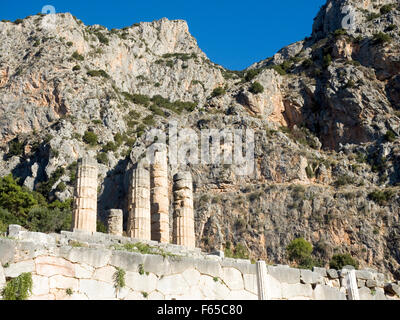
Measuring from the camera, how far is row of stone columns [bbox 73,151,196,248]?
78.8 ft

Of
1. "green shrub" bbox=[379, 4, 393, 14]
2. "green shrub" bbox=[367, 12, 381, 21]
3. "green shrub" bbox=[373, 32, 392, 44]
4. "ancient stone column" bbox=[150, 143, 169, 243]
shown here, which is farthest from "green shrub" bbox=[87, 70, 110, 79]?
"green shrub" bbox=[379, 4, 393, 14]

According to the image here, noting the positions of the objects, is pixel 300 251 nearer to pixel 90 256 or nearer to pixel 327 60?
pixel 90 256

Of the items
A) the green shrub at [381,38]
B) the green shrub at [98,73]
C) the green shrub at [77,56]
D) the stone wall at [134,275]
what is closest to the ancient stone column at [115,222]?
the stone wall at [134,275]

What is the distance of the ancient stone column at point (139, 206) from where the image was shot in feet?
84.1

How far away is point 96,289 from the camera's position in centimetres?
862

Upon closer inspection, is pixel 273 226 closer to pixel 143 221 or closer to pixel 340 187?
pixel 340 187

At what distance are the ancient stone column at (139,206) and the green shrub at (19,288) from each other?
56.8ft

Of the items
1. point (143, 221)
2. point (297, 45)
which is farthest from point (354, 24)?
point (143, 221)

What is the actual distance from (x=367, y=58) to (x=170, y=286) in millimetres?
54123

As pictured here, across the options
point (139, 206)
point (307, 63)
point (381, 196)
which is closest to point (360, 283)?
point (139, 206)

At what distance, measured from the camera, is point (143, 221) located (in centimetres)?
2600

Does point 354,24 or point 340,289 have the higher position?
point 354,24

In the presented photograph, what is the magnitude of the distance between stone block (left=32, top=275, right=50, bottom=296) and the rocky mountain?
31895 mm

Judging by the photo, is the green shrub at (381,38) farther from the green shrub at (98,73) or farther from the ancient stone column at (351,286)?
the ancient stone column at (351,286)
